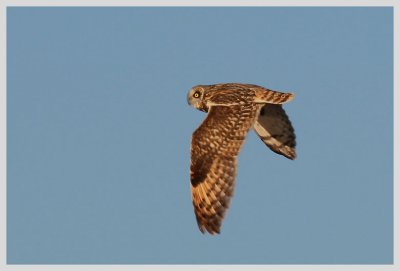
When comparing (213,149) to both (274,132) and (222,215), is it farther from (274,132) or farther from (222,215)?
(274,132)

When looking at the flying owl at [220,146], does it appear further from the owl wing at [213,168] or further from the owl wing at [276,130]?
the owl wing at [276,130]

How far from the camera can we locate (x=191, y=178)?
90.7ft

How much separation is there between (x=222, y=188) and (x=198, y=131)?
1.15m

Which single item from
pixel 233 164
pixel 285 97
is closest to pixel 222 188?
pixel 233 164

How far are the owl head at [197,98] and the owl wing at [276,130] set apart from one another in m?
1.45

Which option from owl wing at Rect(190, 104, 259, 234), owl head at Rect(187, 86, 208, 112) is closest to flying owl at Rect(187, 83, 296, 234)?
owl wing at Rect(190, 104, 259, 234)

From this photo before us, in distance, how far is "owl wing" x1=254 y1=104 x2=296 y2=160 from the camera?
1190 inches

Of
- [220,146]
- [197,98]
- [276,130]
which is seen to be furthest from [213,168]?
[276,130]

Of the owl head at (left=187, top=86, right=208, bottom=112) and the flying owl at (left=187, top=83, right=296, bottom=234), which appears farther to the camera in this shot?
the owl head at (left=187, top=86, right=208, bottom=112)

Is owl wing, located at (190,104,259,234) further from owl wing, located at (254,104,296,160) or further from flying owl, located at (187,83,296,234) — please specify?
owl wing, located at (254,104,296,160)

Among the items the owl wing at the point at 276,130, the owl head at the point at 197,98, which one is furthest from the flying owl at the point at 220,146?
the owl wing at the point at 276,130

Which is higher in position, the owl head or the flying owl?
the owl head

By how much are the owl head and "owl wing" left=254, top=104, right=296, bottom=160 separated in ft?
4.76

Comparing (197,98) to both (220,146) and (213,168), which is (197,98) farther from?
(213,168)
